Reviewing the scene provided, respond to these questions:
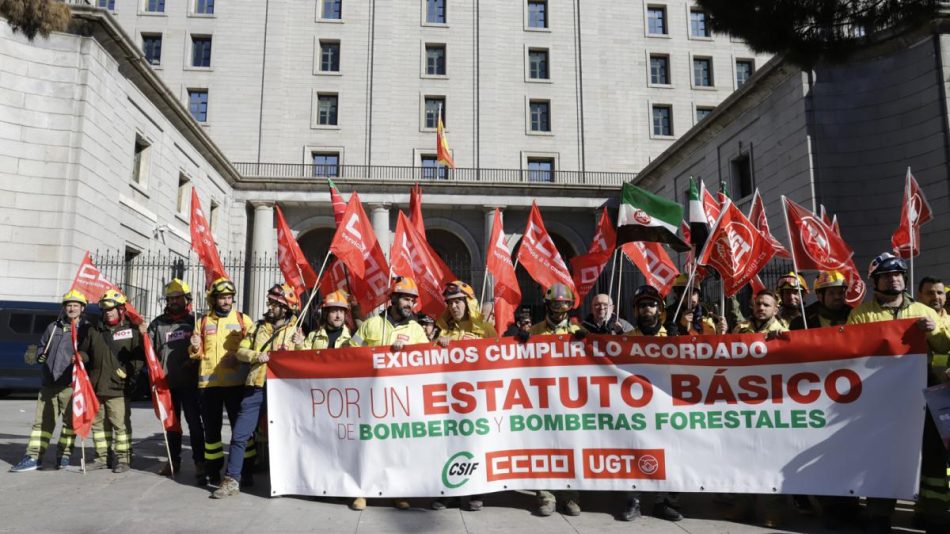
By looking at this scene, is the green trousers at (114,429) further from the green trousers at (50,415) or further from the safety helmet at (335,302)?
the safety helmet at (335,302)

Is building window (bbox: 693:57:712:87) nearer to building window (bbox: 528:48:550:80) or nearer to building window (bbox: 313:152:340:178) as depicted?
building window (bbox: 528:48:550:80)

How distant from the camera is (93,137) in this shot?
15.6m

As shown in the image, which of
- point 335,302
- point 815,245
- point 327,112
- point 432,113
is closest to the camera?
point 335,302

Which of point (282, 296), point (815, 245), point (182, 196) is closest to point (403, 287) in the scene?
point (282, 296)

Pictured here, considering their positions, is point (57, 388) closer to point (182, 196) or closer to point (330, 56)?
point (182, 196)

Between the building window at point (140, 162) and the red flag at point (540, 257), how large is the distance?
15433 millimetres

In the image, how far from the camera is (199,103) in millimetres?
31375

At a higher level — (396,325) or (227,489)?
(396,325)

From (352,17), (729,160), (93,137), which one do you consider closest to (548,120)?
(352,17)

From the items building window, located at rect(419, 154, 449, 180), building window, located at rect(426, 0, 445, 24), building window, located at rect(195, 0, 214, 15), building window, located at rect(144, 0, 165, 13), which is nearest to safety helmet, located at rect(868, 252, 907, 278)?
building window, located at rect(419, 154, 449, 180)

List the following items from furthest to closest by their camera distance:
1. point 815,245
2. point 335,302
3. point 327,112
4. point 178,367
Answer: point 327,112, point 815,245, point 178,367, point 335,302

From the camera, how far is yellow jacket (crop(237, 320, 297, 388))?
18.6 ft

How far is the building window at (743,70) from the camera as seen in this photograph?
34094mm

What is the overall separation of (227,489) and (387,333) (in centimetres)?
193
